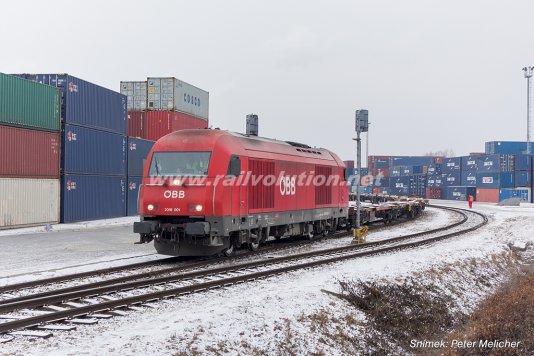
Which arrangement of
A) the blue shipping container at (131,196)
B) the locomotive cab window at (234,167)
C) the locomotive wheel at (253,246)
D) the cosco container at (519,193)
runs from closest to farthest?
the locomotive cab window at (234,167)
the locomotive wheel at (253,246)
the blue shipping container at (131,196)
the cosco container at (519,193)

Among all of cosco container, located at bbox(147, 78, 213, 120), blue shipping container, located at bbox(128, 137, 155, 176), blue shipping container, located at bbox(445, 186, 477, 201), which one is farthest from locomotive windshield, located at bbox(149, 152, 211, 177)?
blue shipping container, located at bbox(445, 186, 477, 201)

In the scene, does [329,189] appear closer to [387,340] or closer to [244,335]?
[387,340]

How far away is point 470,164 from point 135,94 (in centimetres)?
4472

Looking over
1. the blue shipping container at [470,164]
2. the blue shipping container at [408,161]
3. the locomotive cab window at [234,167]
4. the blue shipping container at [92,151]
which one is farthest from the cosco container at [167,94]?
the blue shipping container at [408,161]

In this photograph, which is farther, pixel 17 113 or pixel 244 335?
pixel 17 113

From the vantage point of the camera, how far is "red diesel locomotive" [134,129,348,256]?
48.2 feet

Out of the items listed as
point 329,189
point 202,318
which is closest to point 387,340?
point 202,318

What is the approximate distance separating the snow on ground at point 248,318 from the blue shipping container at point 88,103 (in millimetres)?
21416

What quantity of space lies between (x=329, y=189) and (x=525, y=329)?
39.8 ft

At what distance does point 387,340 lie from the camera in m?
10.7

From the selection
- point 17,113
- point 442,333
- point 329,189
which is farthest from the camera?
point 17,113

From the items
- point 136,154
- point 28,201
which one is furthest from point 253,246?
point 136,154

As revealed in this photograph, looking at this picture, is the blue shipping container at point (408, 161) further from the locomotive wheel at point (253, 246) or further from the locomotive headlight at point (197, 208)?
the locomotive headlight at point (197, 208)

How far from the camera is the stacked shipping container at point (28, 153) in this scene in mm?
26375
